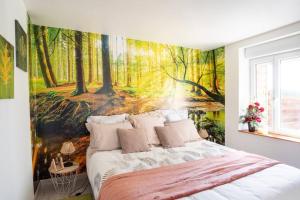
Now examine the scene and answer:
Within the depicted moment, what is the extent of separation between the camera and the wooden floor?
2.45m

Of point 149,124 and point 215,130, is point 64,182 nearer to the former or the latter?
point 149,124

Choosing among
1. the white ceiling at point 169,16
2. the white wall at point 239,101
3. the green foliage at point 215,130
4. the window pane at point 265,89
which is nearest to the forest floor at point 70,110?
the white ceiling at point 169,16

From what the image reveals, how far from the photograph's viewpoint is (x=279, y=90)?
302cm

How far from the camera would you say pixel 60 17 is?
235 centimetres

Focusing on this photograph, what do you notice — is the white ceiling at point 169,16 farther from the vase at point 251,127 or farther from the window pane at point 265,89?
the vase at point 251,127

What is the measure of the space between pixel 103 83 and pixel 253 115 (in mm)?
2509

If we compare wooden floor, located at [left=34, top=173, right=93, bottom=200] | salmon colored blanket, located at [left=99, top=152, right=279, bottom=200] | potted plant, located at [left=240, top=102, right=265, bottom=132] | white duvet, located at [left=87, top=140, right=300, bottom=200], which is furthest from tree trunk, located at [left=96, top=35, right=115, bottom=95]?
potted plant, located at [left=240, top=102, right=265, bottom=132]

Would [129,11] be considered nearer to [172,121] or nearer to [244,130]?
[172,121]

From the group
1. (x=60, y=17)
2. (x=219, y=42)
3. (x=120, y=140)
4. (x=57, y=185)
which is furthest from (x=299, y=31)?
(x=57, y=185)

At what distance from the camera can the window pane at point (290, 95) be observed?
2807 millimetres

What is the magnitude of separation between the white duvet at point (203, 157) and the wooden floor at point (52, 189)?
0.58 meters

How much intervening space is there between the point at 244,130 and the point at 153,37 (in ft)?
7.34

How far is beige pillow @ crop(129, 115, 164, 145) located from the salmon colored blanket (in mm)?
835

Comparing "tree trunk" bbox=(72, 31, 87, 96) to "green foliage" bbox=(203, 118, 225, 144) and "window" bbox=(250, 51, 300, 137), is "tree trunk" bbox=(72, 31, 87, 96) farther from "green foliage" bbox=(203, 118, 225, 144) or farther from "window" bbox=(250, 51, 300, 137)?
"window" bbox=(250, 51, 300, 137)
